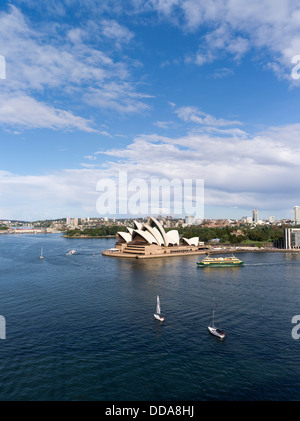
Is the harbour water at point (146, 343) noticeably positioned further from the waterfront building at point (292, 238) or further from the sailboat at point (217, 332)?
the waterfront building at point (292, 238)

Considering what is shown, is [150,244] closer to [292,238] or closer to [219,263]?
[219,263]

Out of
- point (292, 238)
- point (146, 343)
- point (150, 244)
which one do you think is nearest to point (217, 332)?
point (146, 343)

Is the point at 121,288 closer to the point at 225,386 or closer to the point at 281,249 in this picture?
the point at 225,386

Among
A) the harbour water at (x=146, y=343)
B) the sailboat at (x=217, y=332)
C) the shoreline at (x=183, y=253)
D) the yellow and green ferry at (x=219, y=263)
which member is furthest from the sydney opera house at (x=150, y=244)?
the sailboat at (x=217, y=332)

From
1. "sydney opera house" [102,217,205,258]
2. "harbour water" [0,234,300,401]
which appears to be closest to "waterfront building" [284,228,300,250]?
"sydney opera house" [102,217,205,258]

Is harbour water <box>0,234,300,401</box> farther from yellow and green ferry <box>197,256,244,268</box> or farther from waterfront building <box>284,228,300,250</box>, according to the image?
waterfront building <box>284,228,300,250</box>
